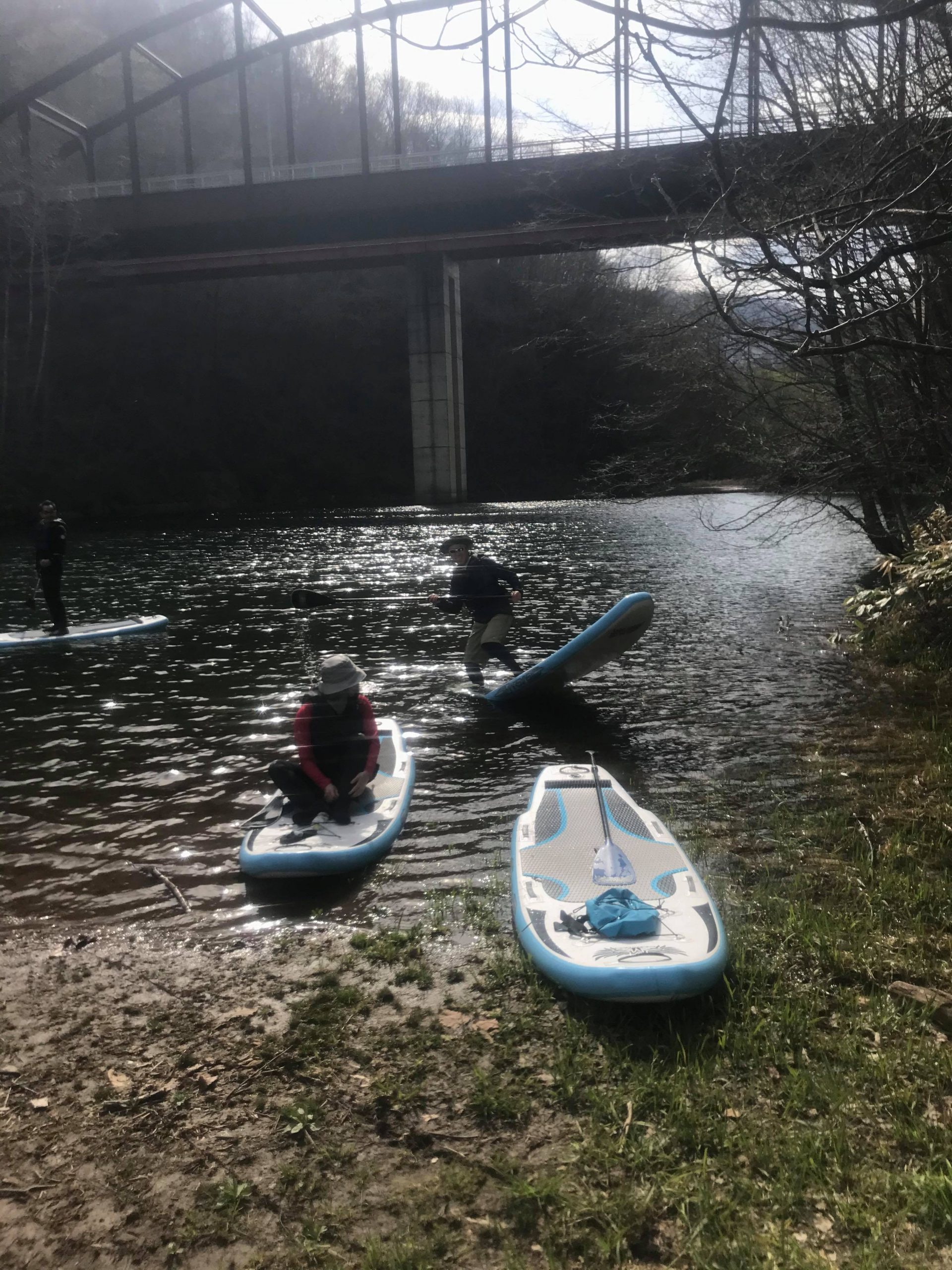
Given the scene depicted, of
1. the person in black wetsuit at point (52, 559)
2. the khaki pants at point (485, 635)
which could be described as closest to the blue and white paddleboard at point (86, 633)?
the person in black wetsuit at point (52, 559)

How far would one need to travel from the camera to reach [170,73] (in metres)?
51.9

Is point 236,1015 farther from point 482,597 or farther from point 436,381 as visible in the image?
point 436,381

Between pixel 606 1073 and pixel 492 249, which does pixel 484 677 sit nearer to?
pixel 606 1073

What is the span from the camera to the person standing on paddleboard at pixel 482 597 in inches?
373

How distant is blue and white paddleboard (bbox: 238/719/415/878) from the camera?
17.7ft

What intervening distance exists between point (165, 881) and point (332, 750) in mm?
1391

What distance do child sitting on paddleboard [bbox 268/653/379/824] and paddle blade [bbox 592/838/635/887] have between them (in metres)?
1.80

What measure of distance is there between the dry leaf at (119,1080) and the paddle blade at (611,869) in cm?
233

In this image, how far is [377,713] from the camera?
9469 millimetres

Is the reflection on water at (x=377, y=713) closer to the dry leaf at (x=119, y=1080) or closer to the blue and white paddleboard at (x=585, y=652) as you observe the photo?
the blue and white paddleboard at (x=585, y=652)

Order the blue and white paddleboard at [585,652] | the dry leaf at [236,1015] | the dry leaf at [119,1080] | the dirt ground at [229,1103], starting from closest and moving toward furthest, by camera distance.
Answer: the dirt ground at [229,1103], the dry leaf at [119,1080], the dry leaf at [236,1015], the blue and white paddleboard at [585,652]

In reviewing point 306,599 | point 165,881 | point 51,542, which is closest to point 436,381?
point 51,542

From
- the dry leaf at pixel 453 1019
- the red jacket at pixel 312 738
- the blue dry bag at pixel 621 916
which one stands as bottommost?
the dry leaf at pixel 453 1019

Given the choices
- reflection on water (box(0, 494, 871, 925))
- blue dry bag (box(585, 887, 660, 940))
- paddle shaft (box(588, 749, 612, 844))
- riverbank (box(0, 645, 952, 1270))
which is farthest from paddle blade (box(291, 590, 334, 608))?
blue dry bag (box(585, 887, 660, 940))
